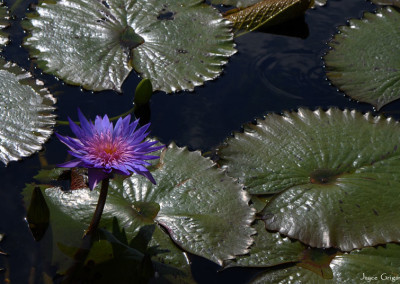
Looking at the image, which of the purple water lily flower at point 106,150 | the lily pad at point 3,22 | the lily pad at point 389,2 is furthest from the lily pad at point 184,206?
the lily pad at point 389,2

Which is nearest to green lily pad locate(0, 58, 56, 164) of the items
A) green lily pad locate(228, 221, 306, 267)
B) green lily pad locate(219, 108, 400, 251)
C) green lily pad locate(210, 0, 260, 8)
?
green lily pad locate(219, 108, 400, 251)

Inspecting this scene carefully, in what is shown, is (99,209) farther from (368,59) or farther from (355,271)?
(368,59)

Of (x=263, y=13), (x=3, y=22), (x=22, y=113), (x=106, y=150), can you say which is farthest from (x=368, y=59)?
(x=3, y=22)

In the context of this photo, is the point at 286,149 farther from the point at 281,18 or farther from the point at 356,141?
the point at 281,18

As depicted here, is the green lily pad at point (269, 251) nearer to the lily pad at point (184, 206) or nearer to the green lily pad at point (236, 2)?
the lily pad at point (184, 206)

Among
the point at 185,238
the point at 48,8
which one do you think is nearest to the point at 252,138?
the point at 185,238
